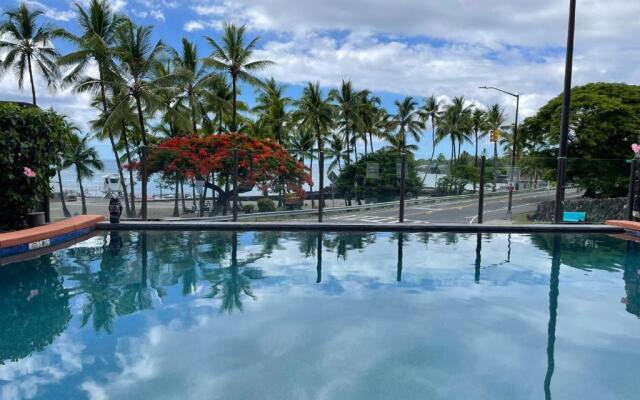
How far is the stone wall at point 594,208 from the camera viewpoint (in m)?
13.2

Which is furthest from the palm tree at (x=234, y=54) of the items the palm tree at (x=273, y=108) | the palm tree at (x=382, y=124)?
the palm tree at (x=382, y=124)

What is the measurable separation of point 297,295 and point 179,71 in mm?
20311

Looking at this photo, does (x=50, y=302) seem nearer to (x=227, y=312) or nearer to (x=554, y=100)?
(x=227, y=312)

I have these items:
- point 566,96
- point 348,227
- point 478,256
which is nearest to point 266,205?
point 348,227

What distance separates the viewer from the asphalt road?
13508mm

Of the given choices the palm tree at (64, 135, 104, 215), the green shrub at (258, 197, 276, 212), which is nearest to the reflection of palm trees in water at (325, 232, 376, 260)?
the green shrub at (258, 197, 276, 212)

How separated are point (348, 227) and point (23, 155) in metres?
8.01

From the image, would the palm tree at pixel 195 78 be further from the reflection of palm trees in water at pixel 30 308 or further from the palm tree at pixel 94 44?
the reflection of palm trees in water at pixel 30 308

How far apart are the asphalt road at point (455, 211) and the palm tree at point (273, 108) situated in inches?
1031

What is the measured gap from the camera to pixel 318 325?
5.45 m

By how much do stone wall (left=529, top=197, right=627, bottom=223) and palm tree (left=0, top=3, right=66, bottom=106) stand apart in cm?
2646

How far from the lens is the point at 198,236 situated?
37.8ft

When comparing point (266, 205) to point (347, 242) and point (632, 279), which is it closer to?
point (347, 242)

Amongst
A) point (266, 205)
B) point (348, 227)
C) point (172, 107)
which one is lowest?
point (348, 227)
